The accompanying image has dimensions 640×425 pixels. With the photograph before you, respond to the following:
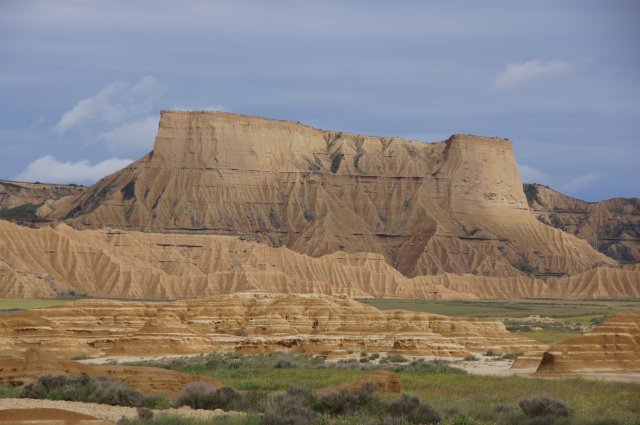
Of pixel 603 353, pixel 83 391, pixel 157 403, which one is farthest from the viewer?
pixel 603 353

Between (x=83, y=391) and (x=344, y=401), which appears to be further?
(x=83, y=391)

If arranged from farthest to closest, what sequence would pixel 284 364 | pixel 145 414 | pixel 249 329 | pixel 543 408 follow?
pixel 249 329 < pixel 284 364 < pixel 543 408 < pixel 145 414

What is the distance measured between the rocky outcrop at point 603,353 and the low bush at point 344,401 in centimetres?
1505

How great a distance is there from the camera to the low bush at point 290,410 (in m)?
25.8

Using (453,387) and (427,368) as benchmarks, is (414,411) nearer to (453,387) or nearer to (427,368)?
(453,387)

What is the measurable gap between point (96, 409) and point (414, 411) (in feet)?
24.9

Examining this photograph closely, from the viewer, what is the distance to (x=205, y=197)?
196 meters

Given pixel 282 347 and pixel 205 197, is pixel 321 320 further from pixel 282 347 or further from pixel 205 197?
pixel 205 197

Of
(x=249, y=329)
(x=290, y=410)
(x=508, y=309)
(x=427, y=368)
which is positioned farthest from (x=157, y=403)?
(x=508, y=309)

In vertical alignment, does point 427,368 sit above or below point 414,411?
below

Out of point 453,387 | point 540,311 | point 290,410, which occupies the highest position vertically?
point 540,311

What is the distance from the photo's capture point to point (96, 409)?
28750 mm

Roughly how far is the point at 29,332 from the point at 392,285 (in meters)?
107

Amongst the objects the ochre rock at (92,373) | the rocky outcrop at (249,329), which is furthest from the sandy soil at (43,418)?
the rocky outcrop at (249,329)
